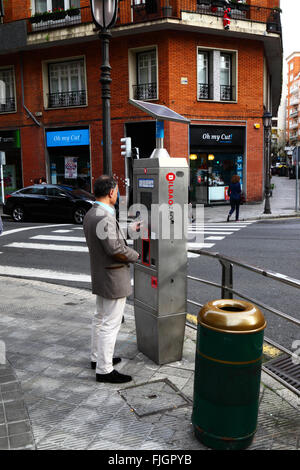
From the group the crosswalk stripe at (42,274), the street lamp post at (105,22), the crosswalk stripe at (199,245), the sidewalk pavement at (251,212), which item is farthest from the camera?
the sidewalk pavement at (251,212)

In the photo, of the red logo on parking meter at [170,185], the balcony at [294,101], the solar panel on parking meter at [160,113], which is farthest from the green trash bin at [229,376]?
the balcony at [294,101]

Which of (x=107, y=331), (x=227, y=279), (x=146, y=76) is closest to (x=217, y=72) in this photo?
(x=146, y=76)

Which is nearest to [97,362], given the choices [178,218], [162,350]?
[162,350]

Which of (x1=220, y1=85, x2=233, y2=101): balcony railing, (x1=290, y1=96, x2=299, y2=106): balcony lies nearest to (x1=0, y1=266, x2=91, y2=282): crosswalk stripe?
(x1=220, y1=85, x2=233, y2=101): balcony railing

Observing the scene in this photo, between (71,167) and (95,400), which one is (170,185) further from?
(71,167)

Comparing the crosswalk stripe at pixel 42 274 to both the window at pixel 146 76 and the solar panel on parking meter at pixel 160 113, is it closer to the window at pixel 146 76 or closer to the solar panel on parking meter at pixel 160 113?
the solar panel on parking meter at pixel 160 113

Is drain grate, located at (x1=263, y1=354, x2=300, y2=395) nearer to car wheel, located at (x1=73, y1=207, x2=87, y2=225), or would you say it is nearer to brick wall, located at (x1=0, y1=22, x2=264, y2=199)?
car wheel, located at (x1=73, y1=207, x2=87, y2=225)

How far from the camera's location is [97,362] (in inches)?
155

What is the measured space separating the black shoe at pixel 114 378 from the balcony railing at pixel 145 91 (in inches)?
713

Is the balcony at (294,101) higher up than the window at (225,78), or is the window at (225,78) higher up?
the balcony at (294,101)

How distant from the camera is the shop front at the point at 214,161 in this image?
830 inches

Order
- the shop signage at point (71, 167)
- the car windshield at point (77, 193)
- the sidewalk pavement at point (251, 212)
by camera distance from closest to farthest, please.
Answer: the car windshield at point (77, 193) → the sidewalk pavement at point (251, 212) → the shop signage at point (71, 167)

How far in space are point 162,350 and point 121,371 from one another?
44 centimetres

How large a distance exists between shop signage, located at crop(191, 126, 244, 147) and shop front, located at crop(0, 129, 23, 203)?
9624 mm
